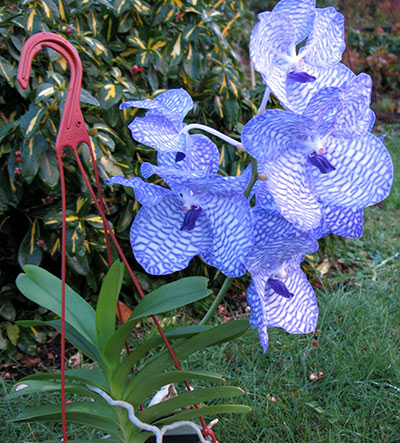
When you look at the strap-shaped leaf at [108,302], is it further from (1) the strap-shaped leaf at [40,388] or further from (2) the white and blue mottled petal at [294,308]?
(2) the white and blue mottled petal at [294,308]

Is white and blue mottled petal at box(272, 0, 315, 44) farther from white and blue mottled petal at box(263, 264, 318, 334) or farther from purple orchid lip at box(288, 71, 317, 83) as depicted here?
white and blue mottled petal at box(263, 264, 318, 334)

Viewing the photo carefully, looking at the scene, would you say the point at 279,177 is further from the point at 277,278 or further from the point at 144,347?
the point at 144,347

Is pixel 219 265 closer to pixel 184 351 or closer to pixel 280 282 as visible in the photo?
pixel 280 282

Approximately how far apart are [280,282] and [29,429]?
110 cm

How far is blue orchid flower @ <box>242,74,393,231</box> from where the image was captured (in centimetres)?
72

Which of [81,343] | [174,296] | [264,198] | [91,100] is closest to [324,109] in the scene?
[264,198]

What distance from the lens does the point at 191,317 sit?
2.27m

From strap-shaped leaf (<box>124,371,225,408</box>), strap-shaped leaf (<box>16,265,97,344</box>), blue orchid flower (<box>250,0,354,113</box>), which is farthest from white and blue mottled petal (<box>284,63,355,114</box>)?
strap-shaped leaf (<box>16,265,97,344</box>)

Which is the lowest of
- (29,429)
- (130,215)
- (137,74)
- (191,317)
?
(191,317)

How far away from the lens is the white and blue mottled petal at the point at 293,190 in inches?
28.2

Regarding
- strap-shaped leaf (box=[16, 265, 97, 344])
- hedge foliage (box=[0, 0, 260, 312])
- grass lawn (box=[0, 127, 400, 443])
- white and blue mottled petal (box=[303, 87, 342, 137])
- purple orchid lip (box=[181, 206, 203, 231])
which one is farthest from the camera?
hedge foliage (box=[0, 0, 260, 312])

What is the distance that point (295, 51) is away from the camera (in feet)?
2.70

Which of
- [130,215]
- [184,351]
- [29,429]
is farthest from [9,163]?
[184,351]

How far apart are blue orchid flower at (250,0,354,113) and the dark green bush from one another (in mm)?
929
